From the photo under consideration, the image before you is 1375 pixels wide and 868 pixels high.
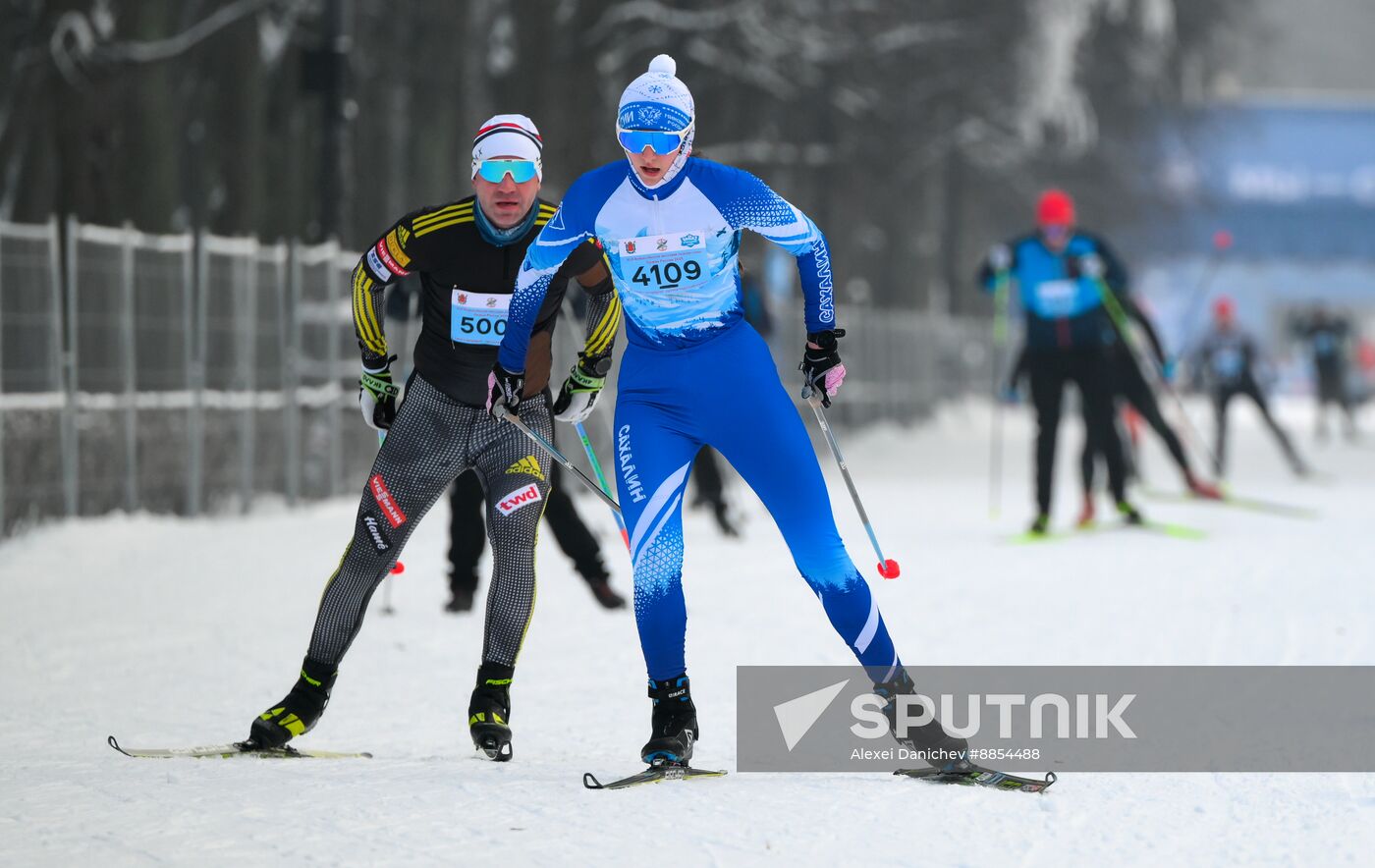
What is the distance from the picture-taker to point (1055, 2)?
31172mm

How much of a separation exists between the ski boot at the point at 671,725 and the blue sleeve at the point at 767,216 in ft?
3.78

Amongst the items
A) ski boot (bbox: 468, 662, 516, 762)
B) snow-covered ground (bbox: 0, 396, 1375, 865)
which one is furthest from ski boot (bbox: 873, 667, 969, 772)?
ski boot (bbox: 468, 662, 516, 762)

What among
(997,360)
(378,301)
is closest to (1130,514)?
(997,360)

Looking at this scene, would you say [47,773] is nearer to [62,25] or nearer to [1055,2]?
[62,25]

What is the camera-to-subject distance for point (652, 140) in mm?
6004

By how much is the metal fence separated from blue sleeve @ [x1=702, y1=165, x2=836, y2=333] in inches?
144

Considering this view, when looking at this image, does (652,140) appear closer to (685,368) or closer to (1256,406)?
(685,368)

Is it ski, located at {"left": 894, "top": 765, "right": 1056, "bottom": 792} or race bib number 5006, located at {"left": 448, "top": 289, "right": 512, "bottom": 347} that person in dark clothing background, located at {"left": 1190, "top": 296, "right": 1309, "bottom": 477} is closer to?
→ race bib number 5006, located at {"left": 448, "top": 289, "right": 512, "bottom": 347}

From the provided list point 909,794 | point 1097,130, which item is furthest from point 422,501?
point 1097,130

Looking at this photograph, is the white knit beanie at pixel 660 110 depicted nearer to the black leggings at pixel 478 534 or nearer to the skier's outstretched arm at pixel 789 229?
the skier's outstretched arm at pixel 789 229

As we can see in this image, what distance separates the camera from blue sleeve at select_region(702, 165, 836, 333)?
6070 mm

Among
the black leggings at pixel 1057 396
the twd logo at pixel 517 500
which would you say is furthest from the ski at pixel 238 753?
the black leggings at pixel 1057 396

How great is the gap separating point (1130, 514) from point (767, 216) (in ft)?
31.3

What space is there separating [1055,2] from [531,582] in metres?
26.0
